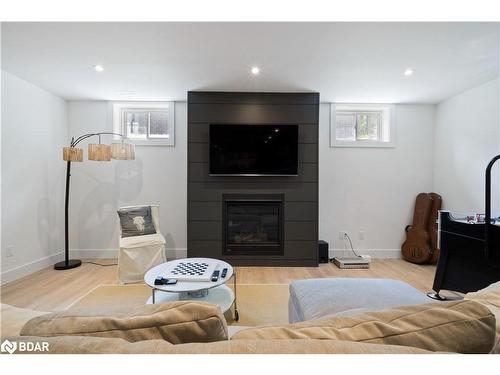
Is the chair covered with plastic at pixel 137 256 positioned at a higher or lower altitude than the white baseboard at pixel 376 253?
higher

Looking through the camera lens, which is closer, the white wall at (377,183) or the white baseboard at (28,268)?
the white baseboard at (28,268)

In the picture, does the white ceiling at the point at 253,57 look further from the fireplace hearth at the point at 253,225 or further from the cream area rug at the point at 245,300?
the cream area rug at the point at 245,300

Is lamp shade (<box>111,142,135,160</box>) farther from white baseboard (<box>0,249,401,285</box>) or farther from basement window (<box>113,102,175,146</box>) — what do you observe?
white baseboard (<box>0,249,401,285</box>)

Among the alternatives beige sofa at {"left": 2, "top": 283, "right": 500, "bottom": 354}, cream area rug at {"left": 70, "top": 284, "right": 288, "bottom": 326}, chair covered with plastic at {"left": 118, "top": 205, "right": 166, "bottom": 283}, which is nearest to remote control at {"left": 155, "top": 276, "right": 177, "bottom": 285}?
cream area rug at {"left": 70, "top": 284, "right": 288, "bottom": 326}

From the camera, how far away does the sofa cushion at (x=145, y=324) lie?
0.62 meters

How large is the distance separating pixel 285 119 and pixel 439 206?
263cm

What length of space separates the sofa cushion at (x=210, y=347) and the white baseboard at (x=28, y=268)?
3.14 meters

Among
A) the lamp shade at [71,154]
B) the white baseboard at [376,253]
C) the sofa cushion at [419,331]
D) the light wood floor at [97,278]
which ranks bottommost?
the light wood floor at [97,278]

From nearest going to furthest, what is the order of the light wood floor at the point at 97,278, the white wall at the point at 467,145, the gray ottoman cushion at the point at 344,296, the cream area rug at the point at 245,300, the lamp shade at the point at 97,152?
1. the gray ottoman cushion at the point at 344,296
2. the cream area rug at the point at 245,300
3. the light wood floor at the point at 97,278
4. the white wall at the point at 467,145
5. the lamp shade at the point at 97,152

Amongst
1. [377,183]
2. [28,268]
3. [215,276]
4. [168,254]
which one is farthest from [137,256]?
[377,183]

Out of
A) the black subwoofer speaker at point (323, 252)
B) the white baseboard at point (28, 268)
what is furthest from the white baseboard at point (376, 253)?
the white baseboard at point (28, 268)

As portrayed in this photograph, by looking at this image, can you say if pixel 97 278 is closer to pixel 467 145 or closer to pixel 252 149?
pixel 252 149
